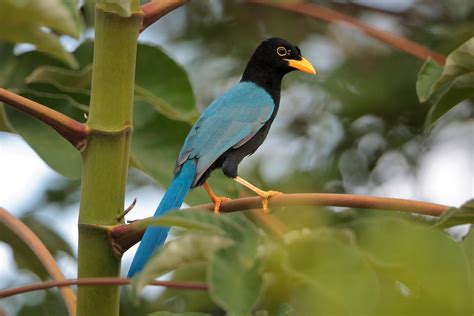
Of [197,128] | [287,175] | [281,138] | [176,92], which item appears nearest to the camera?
[176,92]

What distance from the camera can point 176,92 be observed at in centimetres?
246

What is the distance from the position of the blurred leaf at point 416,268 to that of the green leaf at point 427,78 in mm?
904

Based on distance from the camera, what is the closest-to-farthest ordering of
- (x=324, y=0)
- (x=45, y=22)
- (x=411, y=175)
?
(x=45, y=22) < (x=411, y=175) < (x=324, y=0)

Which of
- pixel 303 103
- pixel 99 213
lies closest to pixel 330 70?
pixel 303 103

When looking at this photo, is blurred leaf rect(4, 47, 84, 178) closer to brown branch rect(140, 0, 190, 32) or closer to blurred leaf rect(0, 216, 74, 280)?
brown branch rect(140, 0, 190, 32)

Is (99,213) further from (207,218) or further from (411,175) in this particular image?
(411,175)

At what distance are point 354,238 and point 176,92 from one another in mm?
1311

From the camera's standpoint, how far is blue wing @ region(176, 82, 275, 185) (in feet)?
9.91

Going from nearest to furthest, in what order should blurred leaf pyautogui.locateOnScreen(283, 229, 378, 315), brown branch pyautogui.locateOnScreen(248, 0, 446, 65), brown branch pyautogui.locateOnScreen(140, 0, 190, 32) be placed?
1. blurred leaf pyautogui.locateOnScreen(283, 229, 378, 315)
2. brown branch pyautogui.locateOnScreen(140, 0, 190, 32)
3. brown branch pyautogui.locateOnScreen(248, 0, 446, 65)

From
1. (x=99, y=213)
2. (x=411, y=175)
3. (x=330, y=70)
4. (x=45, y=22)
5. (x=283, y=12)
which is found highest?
(x=283, y=12)

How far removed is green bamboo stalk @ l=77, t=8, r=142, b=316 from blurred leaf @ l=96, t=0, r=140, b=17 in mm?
18

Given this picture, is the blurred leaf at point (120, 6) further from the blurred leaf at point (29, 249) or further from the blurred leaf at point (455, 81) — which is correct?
the blurred leaf at point (29, 249)

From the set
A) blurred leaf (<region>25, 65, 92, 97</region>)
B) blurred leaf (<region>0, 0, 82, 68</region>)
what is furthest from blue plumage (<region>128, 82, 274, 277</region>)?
blurred leaf (<region>0, 0, 82, 68</region>)

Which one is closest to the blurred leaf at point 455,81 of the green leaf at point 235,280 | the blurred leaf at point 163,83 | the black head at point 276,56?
the blurred leaf at point 163,83
